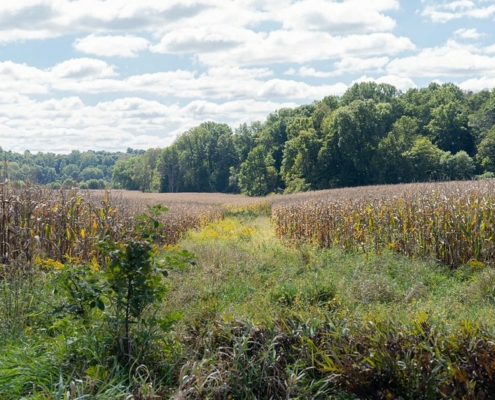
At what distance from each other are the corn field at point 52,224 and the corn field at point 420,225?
17.8 ft

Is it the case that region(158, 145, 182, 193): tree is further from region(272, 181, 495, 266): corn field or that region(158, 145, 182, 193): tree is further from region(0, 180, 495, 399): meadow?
region(0, 180, 495, 399): meadow

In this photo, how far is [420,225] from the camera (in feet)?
39.4

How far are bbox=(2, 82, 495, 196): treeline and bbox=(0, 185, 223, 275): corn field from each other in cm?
4058

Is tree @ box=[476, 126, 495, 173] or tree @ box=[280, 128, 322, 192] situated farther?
tree @ box=[280, 128, 322, 192]

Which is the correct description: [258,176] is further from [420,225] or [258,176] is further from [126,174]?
[420,225]

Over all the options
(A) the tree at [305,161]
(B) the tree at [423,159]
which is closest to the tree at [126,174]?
(A) the tree at [305,161]

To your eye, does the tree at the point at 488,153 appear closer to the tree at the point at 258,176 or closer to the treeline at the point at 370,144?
the treeline at the point at 370,144

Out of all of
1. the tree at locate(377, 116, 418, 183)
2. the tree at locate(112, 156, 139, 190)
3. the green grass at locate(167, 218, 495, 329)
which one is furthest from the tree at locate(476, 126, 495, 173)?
the tree at locate(112, 156, 139, 190)

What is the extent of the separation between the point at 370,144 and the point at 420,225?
52268 mm

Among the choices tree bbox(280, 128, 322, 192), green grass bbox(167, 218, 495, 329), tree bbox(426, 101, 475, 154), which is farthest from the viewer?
tree bbox(426, 101, 475, 154)

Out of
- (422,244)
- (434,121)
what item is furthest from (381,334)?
(434,121)

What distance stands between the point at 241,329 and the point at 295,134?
69.9 metres

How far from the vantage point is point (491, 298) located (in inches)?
319

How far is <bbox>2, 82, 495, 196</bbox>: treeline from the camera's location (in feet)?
187
